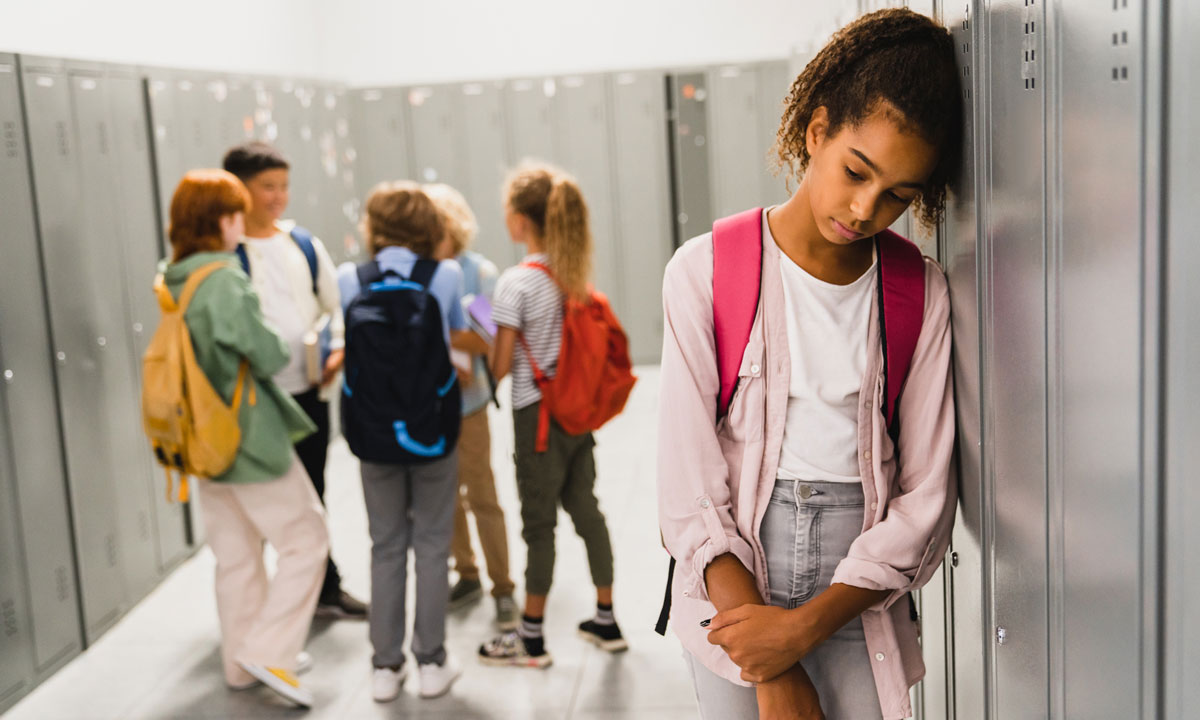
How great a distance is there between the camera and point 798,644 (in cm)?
146

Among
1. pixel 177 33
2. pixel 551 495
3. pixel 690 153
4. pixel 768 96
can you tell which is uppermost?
pixel 177 33

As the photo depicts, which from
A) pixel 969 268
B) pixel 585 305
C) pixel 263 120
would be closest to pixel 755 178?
pixel 263 120

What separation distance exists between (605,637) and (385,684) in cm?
75

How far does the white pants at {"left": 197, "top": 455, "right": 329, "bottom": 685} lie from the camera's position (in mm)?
3449

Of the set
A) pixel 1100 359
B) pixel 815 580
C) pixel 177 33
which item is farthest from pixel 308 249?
pixel 1100 359

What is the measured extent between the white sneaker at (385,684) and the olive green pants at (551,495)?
0.50 metres

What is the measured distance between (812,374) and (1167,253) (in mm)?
655

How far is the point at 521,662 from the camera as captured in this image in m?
3.65

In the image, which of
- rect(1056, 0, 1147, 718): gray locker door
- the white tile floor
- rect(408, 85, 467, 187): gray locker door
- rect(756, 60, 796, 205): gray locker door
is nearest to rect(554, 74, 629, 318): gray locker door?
rect(408, 85, 467, 187): gray locker door

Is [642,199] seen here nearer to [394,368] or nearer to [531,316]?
[531,316]

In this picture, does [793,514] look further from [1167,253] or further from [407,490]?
[407,490]

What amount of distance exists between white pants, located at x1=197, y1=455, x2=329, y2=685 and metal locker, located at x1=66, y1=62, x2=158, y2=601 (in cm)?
87

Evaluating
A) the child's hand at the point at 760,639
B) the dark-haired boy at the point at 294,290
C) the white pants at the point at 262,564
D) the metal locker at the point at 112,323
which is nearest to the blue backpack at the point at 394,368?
the white pants at the point at 262,564

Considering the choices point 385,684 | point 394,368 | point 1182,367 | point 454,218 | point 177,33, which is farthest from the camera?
point 177,33
